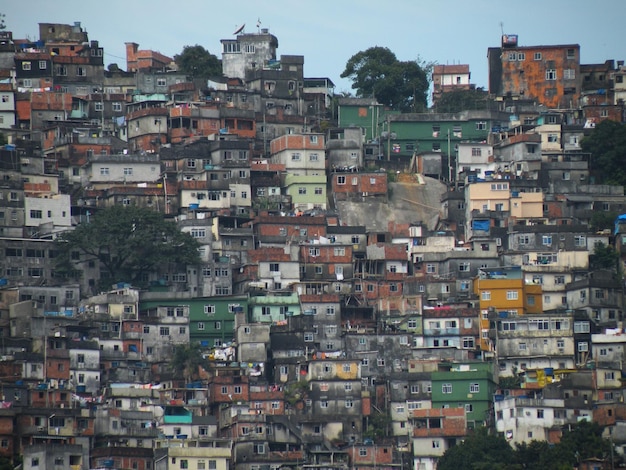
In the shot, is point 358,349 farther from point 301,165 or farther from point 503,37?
point 503,37

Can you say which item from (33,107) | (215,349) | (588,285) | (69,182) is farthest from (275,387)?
(33,107)

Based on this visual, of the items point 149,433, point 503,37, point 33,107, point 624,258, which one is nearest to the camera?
point 149,433

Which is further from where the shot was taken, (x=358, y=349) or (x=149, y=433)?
(x=358, y=349)

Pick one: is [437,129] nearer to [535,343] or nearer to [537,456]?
[535,343]

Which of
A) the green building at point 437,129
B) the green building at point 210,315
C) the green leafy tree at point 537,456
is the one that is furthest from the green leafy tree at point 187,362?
the green building at point 437,129

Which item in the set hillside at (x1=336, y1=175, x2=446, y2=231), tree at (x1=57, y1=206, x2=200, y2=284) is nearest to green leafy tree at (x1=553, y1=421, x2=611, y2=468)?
tree at (x1=57, y1=206, x2=200, y2=284)

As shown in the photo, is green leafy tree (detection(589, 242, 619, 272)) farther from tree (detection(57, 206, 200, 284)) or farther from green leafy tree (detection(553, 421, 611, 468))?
tree (detection(57, 206, 200, 284))

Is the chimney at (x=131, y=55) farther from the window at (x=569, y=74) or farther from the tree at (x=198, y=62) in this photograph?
the window at (x=569, y=74)
